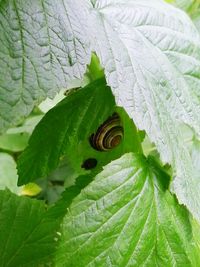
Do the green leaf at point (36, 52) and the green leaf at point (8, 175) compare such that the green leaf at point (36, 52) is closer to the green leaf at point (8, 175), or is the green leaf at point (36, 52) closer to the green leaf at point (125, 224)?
the green leaf at point (125, 224)

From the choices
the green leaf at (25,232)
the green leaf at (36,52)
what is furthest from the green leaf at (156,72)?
the green leaf at (25,232)

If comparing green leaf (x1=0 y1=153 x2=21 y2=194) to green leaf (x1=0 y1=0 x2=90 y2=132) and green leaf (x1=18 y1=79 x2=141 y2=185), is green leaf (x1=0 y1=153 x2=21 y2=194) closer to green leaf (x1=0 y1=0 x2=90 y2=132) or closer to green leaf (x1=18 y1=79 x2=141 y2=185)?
green leaf (x1=18 y1=79 x2=141 y2=185)

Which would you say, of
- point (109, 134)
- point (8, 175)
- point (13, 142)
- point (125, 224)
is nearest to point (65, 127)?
point (109, 134)

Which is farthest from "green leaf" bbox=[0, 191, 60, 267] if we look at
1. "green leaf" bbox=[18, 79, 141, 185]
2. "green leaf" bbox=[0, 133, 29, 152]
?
"green leaf" bbox=[0, 133, 29, 152]

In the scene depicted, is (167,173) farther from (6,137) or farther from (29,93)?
(6,137)

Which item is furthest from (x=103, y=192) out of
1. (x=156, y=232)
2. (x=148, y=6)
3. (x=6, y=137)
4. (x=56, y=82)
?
(x=6, y=137)

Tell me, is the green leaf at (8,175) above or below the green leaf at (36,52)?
below

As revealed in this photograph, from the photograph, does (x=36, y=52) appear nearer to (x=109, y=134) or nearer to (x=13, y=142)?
(x=109, y=134)
